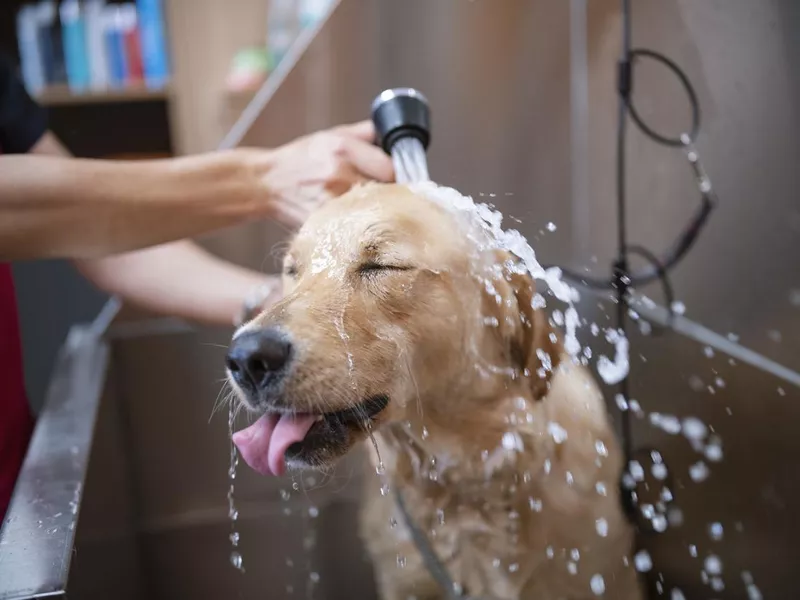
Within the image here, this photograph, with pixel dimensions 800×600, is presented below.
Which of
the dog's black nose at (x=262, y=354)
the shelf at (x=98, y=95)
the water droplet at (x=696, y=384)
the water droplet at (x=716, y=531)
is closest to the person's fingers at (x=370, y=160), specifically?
the dog's black nose at (x=262, y=354)

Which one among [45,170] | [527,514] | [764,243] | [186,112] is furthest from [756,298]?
[186,112]

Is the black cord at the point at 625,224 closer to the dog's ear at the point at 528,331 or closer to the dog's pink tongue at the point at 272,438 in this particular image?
the dog's ear at the point at 528,331

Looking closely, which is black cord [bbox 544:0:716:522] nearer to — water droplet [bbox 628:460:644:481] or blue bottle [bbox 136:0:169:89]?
water droplet [bbox 628:460:644:481]

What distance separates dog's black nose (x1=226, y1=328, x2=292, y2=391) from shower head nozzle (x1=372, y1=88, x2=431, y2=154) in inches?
11.4

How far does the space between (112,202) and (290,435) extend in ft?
1.23

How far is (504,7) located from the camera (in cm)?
105

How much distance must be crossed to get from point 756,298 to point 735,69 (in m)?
0.30

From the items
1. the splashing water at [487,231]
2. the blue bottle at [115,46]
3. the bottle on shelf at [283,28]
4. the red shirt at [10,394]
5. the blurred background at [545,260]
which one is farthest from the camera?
the blue bottle at [115,46]

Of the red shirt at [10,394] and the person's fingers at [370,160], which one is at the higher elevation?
the person's fingers at [370,160]

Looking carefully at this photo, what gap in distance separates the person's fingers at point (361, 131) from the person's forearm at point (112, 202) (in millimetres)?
146

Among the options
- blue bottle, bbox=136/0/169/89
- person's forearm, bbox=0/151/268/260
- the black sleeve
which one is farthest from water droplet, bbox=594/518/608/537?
blue bottle, bbox=136/0/169/89

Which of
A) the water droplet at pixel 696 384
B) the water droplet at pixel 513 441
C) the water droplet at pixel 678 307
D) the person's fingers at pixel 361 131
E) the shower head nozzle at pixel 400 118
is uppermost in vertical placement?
the shower head nozzle at pixel 400 118

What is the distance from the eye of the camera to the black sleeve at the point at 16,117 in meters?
0.91

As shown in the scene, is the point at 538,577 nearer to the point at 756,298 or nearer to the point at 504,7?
the point at 756,298
